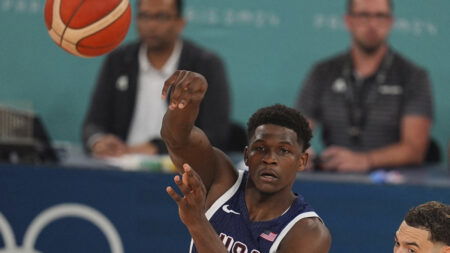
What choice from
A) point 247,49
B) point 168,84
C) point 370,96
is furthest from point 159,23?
point 168,84

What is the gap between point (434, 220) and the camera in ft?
15.2

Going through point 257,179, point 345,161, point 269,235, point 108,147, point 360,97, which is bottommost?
point 108,147

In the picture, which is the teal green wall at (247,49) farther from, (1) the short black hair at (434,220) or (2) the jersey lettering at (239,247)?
(1) the short black hair at (434,220)

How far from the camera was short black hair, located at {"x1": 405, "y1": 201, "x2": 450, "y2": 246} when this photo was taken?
4.59 metres

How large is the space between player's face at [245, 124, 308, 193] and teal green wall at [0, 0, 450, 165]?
3.90m

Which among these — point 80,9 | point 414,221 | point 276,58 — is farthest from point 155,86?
point 414,221

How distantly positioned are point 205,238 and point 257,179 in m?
0.68

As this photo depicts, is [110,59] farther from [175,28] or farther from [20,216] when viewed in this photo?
[20,216]

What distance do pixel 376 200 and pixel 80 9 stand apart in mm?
2865

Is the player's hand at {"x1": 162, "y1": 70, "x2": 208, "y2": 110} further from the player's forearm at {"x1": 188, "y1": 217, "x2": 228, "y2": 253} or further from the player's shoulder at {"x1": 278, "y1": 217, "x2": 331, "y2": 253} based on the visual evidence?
the player's shoulder at {"x1": 278, "y1": 217, "x2": 331, "y2": 253}

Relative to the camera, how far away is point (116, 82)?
884 centimetres

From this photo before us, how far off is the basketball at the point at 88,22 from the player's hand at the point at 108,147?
2545 mm

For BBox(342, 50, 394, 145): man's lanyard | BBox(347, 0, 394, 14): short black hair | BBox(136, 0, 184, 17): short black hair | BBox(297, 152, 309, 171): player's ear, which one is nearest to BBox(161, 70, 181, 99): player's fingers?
BBox(297, 152, 309, 171): player's ear

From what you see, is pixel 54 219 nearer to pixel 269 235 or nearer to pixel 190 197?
pixel 269 235
